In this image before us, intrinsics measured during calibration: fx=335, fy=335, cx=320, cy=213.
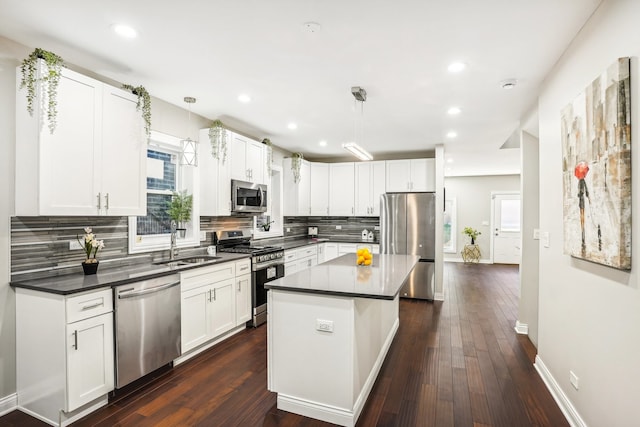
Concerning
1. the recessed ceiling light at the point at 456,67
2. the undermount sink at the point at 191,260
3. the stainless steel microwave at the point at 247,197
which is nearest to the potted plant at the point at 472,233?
the stainless steel microwave at the point at 247,197

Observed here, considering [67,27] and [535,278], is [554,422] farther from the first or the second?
[67,27]

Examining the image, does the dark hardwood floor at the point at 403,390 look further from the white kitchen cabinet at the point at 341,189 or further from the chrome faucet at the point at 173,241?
the white kitchen cabinet at the point at 341,189

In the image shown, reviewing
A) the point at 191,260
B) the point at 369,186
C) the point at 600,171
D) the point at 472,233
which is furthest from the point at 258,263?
the point at 472,233

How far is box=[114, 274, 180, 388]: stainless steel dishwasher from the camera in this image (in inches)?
101

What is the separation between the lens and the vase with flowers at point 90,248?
2.70 meters

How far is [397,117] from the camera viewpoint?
4.20 metres

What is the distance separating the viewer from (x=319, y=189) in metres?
6.77

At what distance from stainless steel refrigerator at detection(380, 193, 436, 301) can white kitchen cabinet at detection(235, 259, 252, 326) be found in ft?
8.76

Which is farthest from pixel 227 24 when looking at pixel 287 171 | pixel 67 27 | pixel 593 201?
pixel 287 171

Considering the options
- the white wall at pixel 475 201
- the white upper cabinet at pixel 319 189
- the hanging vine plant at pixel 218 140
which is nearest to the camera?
the hanging vine plant at pixel 218 140

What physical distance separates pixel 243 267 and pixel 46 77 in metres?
2.53

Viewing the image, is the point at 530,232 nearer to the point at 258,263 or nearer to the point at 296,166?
the point at 258,263

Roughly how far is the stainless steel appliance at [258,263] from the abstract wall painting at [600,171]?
3.19m

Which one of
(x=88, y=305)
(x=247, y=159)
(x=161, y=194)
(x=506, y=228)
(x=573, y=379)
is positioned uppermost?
(x=247, y=159)
